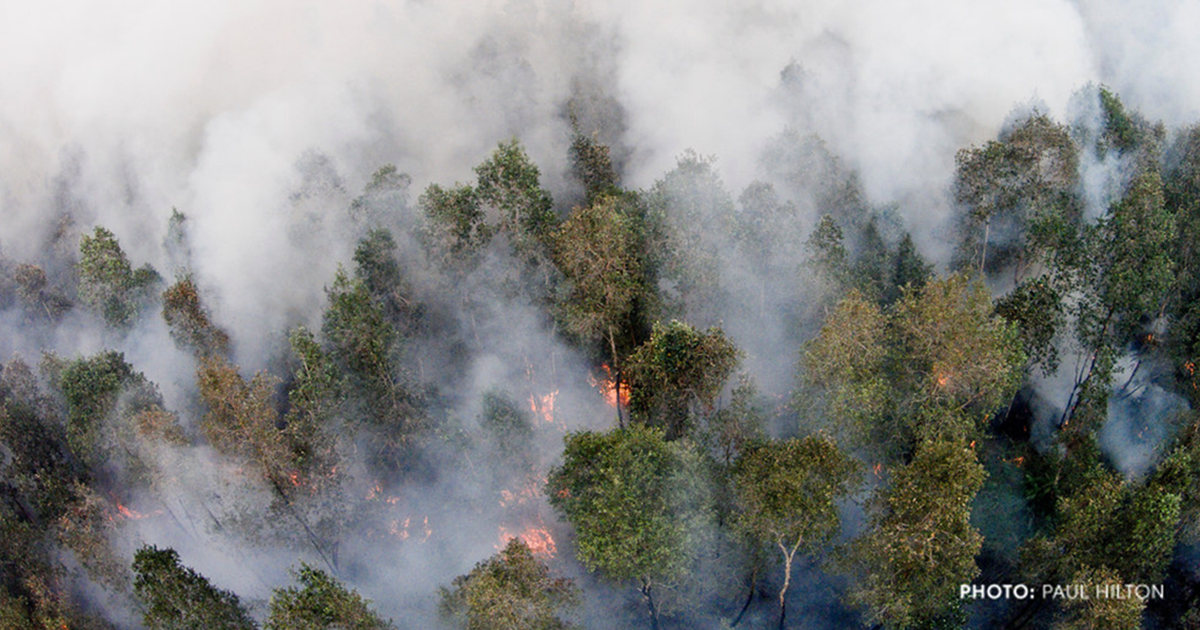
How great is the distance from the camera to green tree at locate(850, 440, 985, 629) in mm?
22688

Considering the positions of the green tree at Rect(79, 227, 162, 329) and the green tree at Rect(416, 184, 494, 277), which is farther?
the green tree at Rect(79, 227, 162, 329)

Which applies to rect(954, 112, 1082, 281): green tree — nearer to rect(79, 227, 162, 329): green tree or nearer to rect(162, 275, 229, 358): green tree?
rect(162, 275, 229, 358): green tree

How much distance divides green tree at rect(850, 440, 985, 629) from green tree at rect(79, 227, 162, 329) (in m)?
33.7

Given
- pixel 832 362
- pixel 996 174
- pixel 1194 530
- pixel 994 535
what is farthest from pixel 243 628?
pixel 996 174

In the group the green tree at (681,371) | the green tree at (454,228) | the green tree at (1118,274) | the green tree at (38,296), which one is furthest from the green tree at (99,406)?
the green tree at (1118,274)

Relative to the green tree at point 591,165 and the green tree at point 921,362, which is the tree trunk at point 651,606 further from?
the green tree at point 591,165

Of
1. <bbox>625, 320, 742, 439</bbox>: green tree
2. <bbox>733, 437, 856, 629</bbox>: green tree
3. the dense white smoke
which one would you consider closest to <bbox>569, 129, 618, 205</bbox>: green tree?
the dense white smoke

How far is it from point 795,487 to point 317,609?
14857 millimetres

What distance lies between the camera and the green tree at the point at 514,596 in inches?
896

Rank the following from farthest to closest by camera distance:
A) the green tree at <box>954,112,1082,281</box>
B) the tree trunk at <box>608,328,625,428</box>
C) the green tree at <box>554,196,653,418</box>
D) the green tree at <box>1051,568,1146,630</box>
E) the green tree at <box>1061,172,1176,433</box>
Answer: the green tree at <box>954,112,1082,281</box>
the tree trunk at <box>608,328,625,428</box>
the green tree at <box>554,196,653,418</box>
the green tree at <box>1061,172,1176,433</box>
the green tree at <box>1051,568,1146,630</box>

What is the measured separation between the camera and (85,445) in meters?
32.8

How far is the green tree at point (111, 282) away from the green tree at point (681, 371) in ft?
80.3

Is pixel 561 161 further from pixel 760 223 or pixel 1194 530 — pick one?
pixel 1194 530

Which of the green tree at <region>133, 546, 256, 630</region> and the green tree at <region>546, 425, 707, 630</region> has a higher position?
the green tree at <region>546, 425, 707, 630</region>
